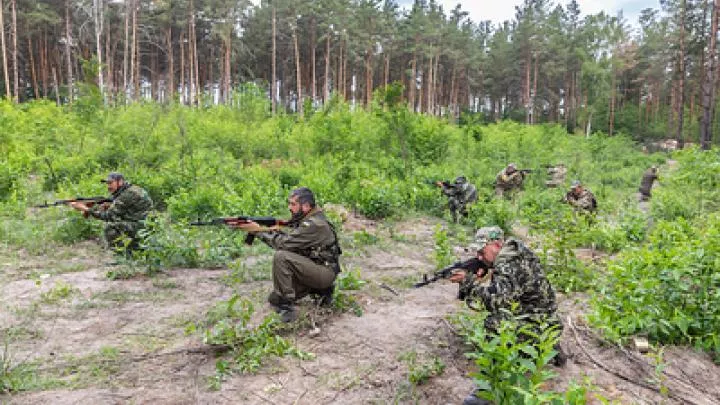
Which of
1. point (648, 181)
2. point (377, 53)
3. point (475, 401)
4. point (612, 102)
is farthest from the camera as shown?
point (377, 53)

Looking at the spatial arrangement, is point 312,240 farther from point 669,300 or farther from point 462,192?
point 462,192

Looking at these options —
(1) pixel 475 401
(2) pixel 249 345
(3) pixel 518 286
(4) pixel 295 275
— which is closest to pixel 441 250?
(4) pixel 295 275

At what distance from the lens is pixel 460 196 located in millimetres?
11188

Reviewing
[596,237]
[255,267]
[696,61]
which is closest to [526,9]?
[696,61]

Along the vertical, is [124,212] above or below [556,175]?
above

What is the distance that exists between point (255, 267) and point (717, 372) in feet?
18.8

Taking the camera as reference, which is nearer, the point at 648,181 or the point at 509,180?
the point at 509,180

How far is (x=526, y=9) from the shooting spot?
40312 millimetres

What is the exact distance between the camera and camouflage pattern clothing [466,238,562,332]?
12.8 ft

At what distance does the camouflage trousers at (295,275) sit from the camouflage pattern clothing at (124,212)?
3.08 meters

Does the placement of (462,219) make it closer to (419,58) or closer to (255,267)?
(255,267)

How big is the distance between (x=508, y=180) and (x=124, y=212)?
10623 mm

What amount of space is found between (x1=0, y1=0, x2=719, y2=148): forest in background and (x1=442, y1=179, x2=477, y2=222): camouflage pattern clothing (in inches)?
775

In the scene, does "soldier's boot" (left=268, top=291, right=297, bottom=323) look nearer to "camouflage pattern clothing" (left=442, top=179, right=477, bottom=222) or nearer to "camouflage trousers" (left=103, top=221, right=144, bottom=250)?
"camouflage trousers" (left=103, top=221, right=144, bottom=250)
